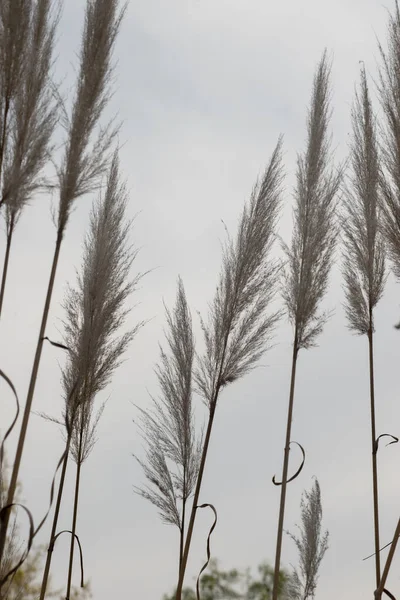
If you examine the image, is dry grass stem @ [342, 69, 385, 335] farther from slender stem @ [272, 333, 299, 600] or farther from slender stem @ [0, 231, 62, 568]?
slender stem @ [0, 231, 62, 568]

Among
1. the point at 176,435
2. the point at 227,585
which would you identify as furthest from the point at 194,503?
the point at 227,585

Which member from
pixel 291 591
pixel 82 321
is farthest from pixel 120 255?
pixel 291 591

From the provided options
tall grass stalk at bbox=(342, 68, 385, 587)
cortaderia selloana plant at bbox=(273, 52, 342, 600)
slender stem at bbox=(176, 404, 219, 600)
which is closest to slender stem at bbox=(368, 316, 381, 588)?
tall grass stalk at bbox=(342, 68, 385, 587)

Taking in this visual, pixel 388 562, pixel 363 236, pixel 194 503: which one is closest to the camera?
pixel 388 562

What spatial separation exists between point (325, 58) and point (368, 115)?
21.7 inches

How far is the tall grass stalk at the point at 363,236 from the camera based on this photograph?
3.97 m

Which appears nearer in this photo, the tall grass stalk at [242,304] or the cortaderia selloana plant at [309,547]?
the tall grass stalk at [242,304]

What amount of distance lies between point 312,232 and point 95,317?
1.27 metres

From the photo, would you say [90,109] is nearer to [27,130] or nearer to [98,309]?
[27,130]

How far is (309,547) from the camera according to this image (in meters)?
5.36

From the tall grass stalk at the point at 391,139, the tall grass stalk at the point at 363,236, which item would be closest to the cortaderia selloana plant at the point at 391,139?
the tall grass stalk at the point at 391,139

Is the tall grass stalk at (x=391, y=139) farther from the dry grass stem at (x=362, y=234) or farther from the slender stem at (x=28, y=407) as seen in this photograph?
the slender stem at (x=28, y=407)

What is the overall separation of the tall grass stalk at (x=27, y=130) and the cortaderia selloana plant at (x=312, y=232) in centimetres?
172

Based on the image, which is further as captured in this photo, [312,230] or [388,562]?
[312,230]
